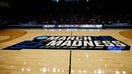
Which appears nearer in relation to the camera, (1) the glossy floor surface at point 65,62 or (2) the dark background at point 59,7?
(1) the glossy floor surface at point 65,62

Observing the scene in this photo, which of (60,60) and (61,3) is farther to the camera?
(61,3)

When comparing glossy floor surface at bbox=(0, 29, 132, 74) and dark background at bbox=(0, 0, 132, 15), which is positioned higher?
dark background at bbox=(0, 0, 132, 15)

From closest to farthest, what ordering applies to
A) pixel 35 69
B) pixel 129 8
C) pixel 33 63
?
pixel 35 69 → pixel 33 63 → pixel 129 8

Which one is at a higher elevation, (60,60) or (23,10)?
→ (23,10)

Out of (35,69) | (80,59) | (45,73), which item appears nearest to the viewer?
(45,73)

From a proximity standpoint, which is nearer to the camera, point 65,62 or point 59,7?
point 65,62

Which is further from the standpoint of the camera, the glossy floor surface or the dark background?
the dark background

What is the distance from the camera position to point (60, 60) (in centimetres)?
295

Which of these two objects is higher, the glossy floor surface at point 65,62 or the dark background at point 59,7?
the dark background at point 59,7

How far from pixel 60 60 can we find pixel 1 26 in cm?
601

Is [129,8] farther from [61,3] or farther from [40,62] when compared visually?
[40,62]

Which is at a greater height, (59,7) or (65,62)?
(59,7)

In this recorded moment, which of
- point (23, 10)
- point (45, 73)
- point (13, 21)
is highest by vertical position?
point (23, 10)

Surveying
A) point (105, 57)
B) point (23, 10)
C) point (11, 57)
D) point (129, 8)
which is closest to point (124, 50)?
point (105, 57)
